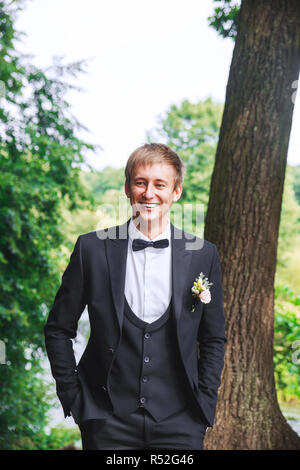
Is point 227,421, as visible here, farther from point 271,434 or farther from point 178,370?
point 178,370

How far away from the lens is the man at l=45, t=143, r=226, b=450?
228cm

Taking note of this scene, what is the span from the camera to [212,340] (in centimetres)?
257

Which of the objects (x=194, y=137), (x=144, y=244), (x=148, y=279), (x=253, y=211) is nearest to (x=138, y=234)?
(x=144, y=244)

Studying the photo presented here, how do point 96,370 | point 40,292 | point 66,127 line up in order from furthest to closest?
point 66,127, point 40,292, point 96,370

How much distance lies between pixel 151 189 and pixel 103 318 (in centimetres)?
63

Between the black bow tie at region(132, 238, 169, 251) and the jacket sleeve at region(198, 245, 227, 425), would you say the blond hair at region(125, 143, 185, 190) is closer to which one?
the black bow tie at region(132, 238, 169, 251)

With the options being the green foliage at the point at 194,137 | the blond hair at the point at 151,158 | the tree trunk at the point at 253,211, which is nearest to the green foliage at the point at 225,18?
the tree trunk at the point at 253,211

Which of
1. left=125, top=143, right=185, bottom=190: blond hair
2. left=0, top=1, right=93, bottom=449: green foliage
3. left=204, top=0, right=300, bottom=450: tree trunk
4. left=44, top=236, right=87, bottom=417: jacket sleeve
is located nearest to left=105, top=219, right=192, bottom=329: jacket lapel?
left=44, top=236, right=87, bottom=417: jacket sleeve

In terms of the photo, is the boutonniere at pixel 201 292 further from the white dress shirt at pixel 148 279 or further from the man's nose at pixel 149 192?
the man's nose at pixel 149 192

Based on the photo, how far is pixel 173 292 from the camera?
2357 mm

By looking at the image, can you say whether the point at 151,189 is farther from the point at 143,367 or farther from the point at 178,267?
the point at 143,367
